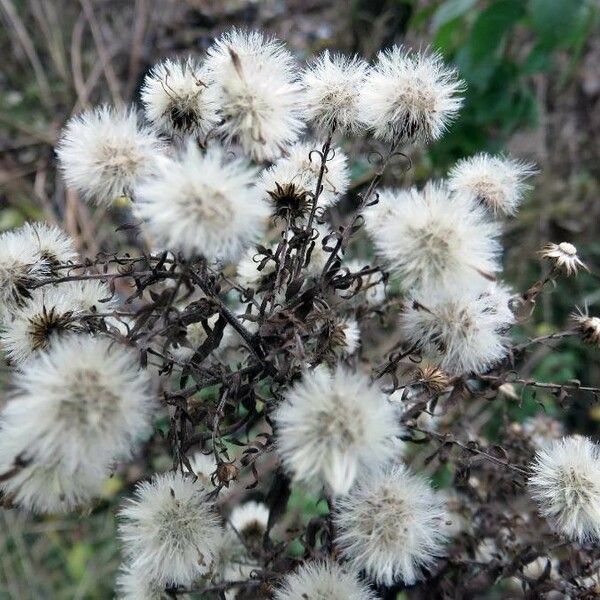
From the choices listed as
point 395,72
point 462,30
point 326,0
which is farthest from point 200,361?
point 326,0

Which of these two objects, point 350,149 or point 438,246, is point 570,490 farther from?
point 350,149

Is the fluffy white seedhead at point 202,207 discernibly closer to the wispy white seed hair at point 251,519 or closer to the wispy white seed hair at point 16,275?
the wispy white seed hair at point 16,275

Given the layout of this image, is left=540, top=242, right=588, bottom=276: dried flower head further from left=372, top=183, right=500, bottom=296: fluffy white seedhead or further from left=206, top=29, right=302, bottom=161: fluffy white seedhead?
left=206, top=29, right=302, bottom=161: fluffy white seedhead

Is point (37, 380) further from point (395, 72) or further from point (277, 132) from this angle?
point (395, 72)

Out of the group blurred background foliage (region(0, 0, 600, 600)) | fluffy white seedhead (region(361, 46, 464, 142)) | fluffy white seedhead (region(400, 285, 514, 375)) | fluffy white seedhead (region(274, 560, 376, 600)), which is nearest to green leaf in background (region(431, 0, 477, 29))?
blurred background foliage (region(0, 0, 600, 600))

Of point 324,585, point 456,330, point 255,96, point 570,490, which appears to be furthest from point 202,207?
point 570,490
